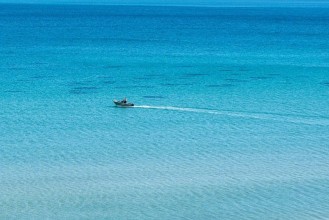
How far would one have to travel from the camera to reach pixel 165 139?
27.4m

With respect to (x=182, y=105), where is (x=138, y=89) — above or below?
above

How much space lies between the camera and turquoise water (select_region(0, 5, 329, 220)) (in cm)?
2006

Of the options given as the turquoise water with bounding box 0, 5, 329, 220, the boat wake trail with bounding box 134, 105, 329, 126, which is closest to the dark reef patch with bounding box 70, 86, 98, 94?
the turquoise water with bounding box 0, 5, 329, 220

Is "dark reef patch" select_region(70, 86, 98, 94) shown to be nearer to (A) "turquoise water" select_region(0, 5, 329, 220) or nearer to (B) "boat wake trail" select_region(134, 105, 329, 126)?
(A) "turquoise water" select_region(0, 5, 329, 220)

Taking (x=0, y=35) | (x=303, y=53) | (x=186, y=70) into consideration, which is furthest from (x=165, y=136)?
(x=0, y=35)

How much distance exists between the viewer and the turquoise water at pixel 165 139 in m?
20.1

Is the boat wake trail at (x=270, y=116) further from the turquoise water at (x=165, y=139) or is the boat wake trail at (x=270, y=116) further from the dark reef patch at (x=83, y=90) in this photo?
the dark reef patch at (x=83, y=90)

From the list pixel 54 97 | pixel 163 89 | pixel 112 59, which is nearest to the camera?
pixel 54 97

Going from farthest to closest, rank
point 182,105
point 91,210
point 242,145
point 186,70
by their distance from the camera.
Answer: point 186,70
point 182,105
point 242,145
point 91,210

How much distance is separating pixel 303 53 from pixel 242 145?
3695 centimetres

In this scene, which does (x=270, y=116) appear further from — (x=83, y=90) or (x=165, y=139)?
(x=83, y=90)

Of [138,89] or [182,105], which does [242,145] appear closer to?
[182,105]

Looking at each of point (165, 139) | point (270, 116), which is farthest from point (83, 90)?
point (165, 139)

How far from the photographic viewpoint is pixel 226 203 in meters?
20.1
